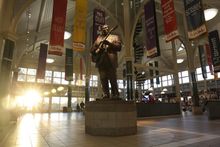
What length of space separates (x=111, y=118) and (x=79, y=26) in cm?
640

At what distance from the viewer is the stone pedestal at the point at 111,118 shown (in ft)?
17.5

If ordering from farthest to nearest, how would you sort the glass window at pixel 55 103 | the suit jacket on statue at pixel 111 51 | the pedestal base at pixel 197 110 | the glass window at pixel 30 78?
the glass window at pixel 55 103 → the glass window at pixel 30 78 → the pedestal base at pixel 197 110 → the suit jacket on statue at pixel 111 51

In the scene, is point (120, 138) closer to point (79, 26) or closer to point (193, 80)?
point (79, 26)

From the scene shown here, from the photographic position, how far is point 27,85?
29.0 meters

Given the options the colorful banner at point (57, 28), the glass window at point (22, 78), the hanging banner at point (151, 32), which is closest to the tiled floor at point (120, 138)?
the colorful banner at point (57, 28)

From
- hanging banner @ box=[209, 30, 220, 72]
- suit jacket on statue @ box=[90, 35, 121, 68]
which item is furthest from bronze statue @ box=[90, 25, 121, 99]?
hanging banner @ box=[209, 30, 220, 72]

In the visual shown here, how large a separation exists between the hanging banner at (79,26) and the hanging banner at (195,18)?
5318mm

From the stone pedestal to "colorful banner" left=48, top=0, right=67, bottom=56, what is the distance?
5169mm

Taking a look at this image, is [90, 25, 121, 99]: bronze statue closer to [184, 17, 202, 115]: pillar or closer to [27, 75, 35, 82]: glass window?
[184, 17, 202, 115]: pillar

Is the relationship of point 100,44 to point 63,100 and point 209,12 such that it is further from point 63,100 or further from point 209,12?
point 63,100

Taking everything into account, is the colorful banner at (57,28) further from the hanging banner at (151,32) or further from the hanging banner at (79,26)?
the hanging banner at (151,32)

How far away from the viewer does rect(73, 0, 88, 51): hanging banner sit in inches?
393

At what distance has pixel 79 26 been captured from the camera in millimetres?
10273

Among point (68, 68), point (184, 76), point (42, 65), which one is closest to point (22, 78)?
point (42, 65)
